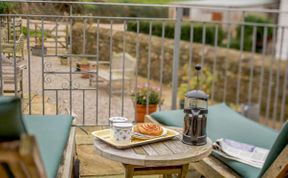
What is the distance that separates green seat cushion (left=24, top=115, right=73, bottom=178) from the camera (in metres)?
2.23

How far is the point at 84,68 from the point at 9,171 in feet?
7.29

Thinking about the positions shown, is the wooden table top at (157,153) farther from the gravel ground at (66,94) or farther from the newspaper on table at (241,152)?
the gravel ground at (66,94)

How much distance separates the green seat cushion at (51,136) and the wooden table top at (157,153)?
0.25 m

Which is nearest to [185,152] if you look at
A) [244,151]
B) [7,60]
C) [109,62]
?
[244,151]

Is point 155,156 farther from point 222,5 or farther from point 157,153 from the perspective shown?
point 222,5

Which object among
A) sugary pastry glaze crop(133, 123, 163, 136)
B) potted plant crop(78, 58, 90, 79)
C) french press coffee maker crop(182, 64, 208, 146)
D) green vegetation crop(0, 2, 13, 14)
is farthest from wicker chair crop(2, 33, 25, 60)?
french press coffee maker crop(182, 64, 208, 146)

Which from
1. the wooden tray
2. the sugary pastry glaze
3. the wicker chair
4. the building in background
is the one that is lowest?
the wooden tray

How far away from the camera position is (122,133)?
7.57 ft

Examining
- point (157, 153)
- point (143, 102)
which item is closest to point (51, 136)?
point (157, 153)

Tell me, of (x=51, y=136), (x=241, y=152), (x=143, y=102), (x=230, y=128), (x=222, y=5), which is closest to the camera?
(x=51, y=136)

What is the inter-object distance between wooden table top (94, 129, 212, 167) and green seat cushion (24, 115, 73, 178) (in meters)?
0.25

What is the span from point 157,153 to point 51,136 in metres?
0.79

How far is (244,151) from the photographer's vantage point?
111 inches

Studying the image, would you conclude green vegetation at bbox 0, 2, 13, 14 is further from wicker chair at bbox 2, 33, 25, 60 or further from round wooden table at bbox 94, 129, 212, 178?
round wooden table at bbox 94, 129, 212, 178
